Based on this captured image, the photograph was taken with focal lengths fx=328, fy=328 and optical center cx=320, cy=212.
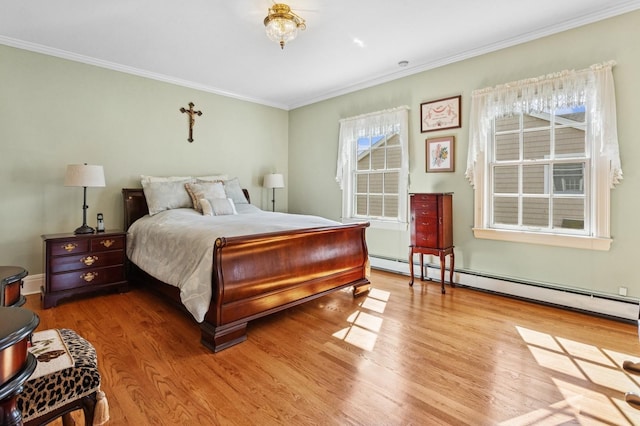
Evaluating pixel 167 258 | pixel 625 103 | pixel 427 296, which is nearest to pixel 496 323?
pixel 427 296

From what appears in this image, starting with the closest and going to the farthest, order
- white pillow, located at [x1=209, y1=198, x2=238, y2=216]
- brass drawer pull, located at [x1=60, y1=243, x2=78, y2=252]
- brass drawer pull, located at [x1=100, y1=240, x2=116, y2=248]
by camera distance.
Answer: brass drawer pull, located at [x1=60, y1=243, x2=78, y2=252]
brass drawer pull, located at [x1=100, y1=240, x2=116, y2=248]
white pillow, located at [x1=209, y1=198, x2=238, y2=216]

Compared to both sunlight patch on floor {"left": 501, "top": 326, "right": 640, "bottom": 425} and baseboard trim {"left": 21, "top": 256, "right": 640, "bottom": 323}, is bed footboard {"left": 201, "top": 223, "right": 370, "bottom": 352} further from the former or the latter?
sunlight patch on floor {"left": 501, "top": 326, "right": 640, "bottom": 425}

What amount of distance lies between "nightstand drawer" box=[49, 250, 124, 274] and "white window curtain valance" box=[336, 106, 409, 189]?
3078 millimetres

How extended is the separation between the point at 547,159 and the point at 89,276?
4.81 m

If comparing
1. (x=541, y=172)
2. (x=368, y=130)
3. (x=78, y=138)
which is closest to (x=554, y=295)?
(x=541, y=172)

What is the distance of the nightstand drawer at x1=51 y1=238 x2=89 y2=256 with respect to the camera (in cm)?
317

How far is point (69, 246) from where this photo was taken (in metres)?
3.26

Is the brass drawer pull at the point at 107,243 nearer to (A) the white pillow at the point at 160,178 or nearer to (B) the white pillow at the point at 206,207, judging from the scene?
(A) the white pillow at the point at 160,178

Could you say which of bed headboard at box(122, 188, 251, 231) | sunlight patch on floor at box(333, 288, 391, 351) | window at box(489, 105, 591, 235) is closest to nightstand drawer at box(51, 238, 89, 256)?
bed headboard at box(122, 188, 251, 231)

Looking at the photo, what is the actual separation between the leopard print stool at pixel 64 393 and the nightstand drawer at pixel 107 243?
8.26 feet

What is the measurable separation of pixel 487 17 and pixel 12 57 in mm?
4700

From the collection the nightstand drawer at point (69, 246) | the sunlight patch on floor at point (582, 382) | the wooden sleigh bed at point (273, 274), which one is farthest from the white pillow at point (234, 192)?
the sunlight patch on floor at point (582, 382)

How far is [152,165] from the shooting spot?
435 centimetres

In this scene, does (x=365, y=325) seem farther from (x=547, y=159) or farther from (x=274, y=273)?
(x=547, y=159)
